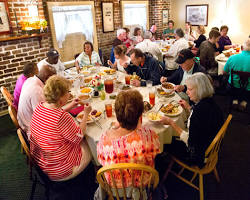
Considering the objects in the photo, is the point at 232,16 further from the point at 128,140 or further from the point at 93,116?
the point at 128,140

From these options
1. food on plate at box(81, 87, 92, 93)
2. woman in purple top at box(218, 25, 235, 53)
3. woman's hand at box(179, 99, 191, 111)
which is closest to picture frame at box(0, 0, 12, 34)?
food on plate at box(81, 87, 92, 93)

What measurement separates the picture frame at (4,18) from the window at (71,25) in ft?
3.66

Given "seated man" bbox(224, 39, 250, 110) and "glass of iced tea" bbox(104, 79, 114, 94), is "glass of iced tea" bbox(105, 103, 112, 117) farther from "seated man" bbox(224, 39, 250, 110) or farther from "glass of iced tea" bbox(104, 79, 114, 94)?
"seated man" bbox(224, 39, 250, 110)

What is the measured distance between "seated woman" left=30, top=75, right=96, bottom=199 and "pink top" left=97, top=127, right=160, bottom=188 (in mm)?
469

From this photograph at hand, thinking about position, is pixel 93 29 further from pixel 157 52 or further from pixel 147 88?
pixel 147 88

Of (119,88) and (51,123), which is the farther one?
(119,88)

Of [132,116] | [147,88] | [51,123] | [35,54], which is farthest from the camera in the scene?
[35,54]

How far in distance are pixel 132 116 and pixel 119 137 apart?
6.4 inches

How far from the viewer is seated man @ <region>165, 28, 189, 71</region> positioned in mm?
4712

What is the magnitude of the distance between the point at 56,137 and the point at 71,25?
174 inches

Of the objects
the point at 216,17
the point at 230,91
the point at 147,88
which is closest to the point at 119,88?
the point at 147,88

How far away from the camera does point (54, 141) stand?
1723 mm

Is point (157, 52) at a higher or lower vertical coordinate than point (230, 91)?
higher

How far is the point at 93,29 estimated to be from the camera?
225 inches
